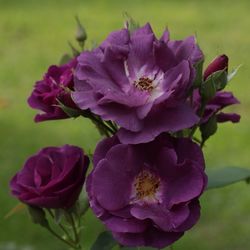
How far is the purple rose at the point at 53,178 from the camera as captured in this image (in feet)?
2.97

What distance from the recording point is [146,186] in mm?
841

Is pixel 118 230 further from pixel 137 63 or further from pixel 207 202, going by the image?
pixel 207 202

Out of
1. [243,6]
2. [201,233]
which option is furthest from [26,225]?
[243,6]

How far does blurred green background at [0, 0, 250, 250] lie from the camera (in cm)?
Answer: 304

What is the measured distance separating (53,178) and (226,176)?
0.25 m

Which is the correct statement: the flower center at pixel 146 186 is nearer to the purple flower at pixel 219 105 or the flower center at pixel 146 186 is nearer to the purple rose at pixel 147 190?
the purple rose at pixel 147 190

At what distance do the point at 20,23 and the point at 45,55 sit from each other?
2.40ft

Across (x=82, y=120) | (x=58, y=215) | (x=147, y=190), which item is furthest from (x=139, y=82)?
(x=82, y=120)

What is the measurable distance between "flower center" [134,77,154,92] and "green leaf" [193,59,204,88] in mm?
44

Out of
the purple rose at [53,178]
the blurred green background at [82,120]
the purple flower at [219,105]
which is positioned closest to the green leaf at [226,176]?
the purple flower at [219,105]

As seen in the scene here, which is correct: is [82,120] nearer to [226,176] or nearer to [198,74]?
[226,176]

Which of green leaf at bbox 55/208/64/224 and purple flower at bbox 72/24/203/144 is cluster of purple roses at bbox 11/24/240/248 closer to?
purple flower at bbox 72/24/203/144

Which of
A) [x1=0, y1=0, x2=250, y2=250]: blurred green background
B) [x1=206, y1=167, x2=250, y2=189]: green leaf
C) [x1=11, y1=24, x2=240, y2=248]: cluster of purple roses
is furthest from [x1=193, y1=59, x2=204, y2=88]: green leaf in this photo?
[x1=0, y1=0, x2=250, y2=250]: blurred green background

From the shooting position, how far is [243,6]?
5895 millimetres
